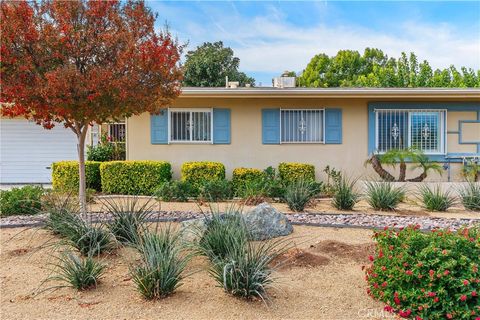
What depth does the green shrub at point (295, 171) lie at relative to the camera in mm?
11539

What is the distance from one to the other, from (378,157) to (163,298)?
922cm

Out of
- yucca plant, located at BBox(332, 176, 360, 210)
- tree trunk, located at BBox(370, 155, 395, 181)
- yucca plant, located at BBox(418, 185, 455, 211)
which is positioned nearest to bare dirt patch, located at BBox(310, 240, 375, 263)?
yucca plant, located at BBox(332, 176, 360, 210)

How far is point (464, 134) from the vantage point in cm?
1227

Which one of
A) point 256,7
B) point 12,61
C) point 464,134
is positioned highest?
point 256,7

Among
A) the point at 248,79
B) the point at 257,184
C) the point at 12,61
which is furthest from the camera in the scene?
the point at 248,79

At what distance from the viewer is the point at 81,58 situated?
6.22 m

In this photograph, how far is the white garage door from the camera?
1428 cm

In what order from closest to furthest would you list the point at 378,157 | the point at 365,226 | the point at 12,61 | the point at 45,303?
the point at 45,303 < the point at 12,61 < the point at 365,226 < the point at 378,157

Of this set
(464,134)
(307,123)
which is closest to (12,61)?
(307,123)

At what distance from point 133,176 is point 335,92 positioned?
5.93 meters

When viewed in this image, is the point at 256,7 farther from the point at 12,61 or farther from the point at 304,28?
the point at 12,61

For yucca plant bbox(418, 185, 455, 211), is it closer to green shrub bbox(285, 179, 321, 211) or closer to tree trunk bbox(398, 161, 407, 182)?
tree trunk bbox(398, 161, 407, 182)

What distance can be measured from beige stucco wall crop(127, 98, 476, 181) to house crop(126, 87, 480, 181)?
28 mm

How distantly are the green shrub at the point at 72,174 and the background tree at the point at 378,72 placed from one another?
1922 cm
